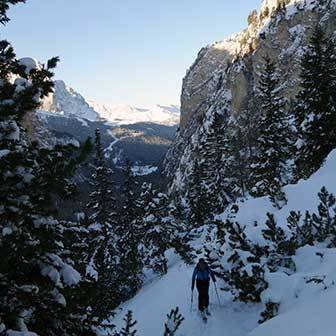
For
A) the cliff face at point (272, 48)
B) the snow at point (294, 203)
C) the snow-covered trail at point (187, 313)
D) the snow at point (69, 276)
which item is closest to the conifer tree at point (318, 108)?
the snow at point (294, 203)

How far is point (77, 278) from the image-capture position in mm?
7336

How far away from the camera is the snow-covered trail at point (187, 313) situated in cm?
1206

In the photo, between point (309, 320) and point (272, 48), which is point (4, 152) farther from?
point (272, 48)

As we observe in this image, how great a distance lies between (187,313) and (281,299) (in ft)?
15.8

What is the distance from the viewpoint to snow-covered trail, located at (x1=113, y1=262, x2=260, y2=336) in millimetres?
12057

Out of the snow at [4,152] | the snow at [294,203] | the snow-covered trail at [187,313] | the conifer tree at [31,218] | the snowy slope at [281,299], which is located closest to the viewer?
the snow at [4,152]

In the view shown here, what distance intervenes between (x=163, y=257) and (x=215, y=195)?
14402 millimetres

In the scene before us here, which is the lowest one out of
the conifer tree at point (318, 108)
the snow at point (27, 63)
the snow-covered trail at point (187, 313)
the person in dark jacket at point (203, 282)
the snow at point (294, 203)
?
the snow-covered trail at point (187, 313)

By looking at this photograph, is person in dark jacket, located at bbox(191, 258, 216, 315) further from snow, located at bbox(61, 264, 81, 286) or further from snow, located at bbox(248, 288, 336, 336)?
snow, located at bbox(61, 264, 81, 286)

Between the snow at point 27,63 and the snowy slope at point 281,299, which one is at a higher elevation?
the snow at point 27,63

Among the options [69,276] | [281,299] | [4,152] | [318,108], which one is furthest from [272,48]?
[4,152]

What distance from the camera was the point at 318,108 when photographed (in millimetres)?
25656

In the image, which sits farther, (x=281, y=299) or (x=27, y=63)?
(x=281, y=299)

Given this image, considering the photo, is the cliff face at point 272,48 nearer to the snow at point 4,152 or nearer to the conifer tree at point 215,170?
the conifer tree at point 215,170
